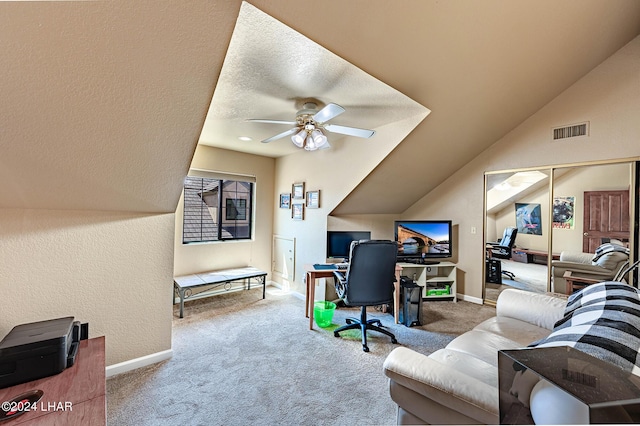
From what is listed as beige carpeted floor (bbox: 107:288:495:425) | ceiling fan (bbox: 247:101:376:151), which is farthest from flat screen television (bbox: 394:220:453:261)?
ceiling fan (bbox: 247:101:376:151)

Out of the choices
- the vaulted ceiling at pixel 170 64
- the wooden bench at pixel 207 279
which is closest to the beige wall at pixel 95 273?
the vaulted ceiling at pixel 170 64

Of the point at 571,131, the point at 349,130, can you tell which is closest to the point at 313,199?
the point at 349,130

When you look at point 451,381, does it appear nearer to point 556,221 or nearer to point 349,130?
point 349,130

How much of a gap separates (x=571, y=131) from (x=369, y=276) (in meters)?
3.06

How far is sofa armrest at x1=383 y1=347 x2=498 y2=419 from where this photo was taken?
970 millimetres

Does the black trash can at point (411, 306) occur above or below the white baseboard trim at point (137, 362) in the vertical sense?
above

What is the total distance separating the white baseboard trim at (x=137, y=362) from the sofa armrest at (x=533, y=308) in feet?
9.71

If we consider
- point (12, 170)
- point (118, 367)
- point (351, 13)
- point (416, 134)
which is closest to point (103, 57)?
point (12, 170)

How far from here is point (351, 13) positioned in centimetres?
147

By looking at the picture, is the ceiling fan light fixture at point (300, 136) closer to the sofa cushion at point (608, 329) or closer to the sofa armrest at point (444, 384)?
the sofa armrest at point (444, 384)

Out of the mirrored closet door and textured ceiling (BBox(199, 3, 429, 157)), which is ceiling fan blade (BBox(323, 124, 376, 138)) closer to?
textured ceiling (BBox(199, 3, 429, 157))

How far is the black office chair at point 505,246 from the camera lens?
3.72m

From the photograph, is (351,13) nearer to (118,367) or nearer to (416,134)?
(416,134)

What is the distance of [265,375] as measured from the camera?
213 cm
